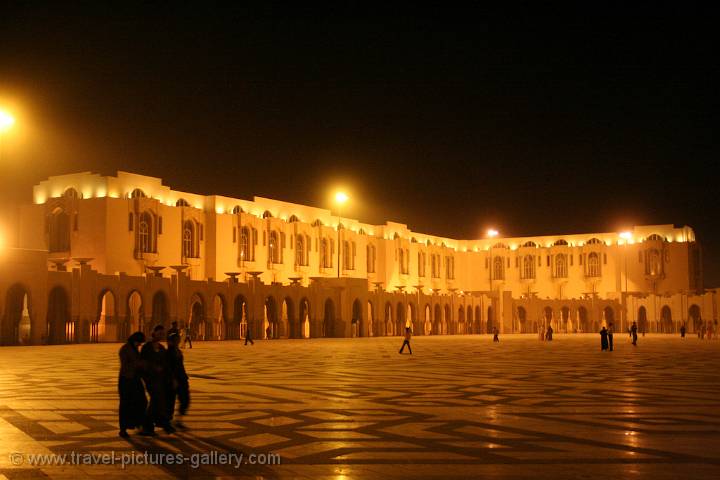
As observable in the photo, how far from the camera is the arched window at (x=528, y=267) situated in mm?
86375

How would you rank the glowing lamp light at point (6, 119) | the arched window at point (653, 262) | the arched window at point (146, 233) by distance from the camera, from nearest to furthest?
1. the glowing lamp light at point (6, 119)
2. the arched window at point (146, 233)
3. the arched window at point (653, 262)

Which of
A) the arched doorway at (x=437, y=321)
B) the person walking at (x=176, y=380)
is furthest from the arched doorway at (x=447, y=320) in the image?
the person walking at (x=176, y=380)

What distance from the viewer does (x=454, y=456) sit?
304 inches

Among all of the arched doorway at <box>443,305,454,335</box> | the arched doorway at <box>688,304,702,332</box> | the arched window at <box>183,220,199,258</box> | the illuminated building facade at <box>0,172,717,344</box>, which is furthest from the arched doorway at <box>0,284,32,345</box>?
the arched doorway at <box>688,304,702,332</box>

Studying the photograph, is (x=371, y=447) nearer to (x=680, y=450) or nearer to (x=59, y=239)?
(x=680, y=450)

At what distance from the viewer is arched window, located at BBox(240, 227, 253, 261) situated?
2228 inches

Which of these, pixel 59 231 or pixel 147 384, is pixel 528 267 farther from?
pixel 147 384

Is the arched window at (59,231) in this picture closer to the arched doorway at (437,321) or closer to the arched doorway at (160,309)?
the arched doorway at (160,309)

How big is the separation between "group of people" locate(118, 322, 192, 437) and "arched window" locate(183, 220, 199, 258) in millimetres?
44298

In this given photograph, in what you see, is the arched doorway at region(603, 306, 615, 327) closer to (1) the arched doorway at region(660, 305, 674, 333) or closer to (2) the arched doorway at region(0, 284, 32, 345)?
(1) the arched doorway at region(660, 305, 674, 333)

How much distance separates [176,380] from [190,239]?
44.6 m

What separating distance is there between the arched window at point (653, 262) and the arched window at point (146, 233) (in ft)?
171

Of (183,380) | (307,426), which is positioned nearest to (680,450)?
(307,426)

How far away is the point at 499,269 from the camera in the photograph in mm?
88000
